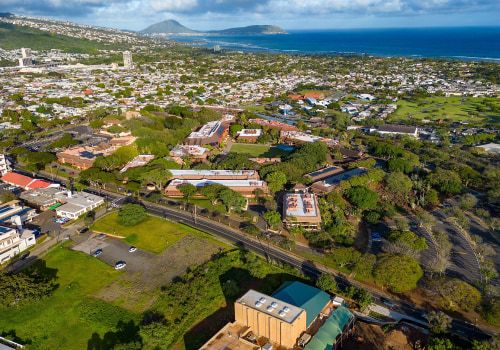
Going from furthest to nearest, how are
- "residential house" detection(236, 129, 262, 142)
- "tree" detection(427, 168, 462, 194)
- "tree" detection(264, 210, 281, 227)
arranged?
1. "residential house" detection(236, 129, 262, 142)
2. "tree" detection(427, 168, 462, 194)
3. "tree" detection(264, 210, 281, 227)

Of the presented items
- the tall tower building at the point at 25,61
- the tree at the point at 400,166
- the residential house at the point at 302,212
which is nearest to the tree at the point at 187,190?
the residential house at the point at 302,212

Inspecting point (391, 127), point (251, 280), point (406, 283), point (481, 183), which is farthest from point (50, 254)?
point (391, 127)

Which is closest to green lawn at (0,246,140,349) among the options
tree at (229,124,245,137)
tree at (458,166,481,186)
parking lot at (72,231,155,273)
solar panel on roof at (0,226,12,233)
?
parking lot at (72,231,155,273)

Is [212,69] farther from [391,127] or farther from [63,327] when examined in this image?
[63,327]

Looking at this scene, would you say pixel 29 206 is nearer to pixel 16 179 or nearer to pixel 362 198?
pixel 16 179

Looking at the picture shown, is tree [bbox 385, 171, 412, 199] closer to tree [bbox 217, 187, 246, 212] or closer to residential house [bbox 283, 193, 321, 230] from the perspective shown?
residential house [bbox 283, 193, 321, 230]
